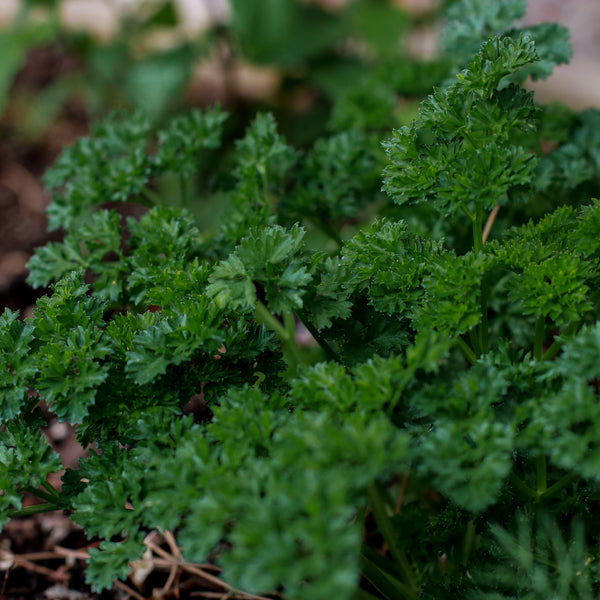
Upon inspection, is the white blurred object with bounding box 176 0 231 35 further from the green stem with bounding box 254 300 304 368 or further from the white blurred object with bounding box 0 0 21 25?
the green stem with bounding box 254 300 304 368

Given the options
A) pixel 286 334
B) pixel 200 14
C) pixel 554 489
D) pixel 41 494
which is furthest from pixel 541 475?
pixel 200 14

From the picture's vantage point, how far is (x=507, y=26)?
1.50m

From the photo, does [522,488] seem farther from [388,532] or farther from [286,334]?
[286,334]

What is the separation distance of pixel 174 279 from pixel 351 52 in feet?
6.78

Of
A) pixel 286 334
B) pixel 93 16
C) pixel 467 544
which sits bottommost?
pixel 467 544

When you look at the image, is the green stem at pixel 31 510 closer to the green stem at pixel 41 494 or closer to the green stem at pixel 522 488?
the green stem at pixel 41 494

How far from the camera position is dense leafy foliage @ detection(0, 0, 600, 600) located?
860 mm

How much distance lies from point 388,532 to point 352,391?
32cm

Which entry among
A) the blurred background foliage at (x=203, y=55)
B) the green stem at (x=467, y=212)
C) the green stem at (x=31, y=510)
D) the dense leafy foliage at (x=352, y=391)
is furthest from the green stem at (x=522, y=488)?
the blurred background foliage at (x=203, y=55)

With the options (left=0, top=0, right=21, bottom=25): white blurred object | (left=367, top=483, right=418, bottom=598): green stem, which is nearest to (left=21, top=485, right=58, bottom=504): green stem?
(left=367, top=483, right=418, bottom=598): green stem

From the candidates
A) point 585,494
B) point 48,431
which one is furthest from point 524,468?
point 48,431

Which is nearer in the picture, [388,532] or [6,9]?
[388,532]

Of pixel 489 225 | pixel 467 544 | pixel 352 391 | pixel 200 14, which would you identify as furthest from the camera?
pixel 200 14

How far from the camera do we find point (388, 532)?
1151mm
